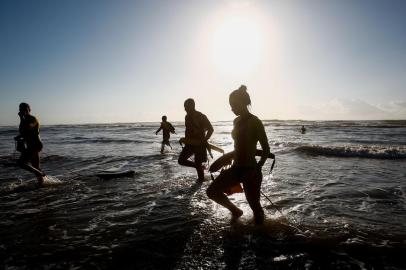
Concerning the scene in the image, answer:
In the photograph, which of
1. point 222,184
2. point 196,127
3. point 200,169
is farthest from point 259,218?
point 200,169

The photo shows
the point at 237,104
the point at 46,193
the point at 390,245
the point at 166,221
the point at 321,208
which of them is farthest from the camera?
the point at 46,193

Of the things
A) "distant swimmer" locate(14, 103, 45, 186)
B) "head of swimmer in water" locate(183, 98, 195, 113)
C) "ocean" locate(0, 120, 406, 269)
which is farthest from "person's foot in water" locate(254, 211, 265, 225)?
"distant swimmer" locate(14, 103, 45, 186)

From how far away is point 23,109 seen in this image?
8.20 meters

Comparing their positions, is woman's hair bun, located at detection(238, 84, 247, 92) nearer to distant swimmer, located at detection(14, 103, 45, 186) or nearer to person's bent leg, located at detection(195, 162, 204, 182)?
person's bent leg, located at detection(195, 162, 204, 182)

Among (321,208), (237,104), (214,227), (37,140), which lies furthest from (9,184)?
(321,208)

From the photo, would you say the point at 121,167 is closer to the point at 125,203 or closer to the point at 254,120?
the point at 125,203

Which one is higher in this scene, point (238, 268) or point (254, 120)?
point (254, 120)

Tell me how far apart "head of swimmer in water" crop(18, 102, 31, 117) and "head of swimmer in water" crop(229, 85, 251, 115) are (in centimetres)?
641

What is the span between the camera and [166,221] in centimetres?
536

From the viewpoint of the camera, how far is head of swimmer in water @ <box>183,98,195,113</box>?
7.77 m

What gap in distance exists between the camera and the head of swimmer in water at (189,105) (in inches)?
306

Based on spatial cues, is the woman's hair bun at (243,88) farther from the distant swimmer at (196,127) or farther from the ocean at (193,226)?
the distant swimmer at (196,127)

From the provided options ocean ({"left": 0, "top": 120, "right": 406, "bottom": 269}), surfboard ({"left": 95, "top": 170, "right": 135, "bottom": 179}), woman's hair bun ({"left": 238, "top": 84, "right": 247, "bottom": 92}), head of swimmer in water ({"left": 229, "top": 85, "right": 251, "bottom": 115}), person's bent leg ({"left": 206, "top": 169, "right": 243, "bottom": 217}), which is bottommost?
ocean ({"left": 0, "top": 120, "right": 406, "bottom": 269})

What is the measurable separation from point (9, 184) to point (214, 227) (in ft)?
23.3
